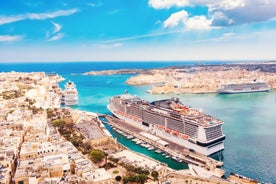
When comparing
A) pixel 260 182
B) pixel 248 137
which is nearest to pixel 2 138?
pixel 260 182

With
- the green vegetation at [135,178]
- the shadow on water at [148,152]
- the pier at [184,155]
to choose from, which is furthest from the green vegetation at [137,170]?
the pier at [184,155]

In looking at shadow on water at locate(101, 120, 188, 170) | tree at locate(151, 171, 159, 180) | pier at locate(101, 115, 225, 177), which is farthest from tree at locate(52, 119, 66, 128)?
tree at locate(151, 171, 159, 180)

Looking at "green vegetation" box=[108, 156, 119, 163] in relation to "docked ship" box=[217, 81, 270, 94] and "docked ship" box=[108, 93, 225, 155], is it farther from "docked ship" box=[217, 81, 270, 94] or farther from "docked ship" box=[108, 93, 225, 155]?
"docked ship" box=[217, 81, 270, 94]

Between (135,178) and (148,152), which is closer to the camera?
(135,178)

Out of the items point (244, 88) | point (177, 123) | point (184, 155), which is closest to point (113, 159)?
point (184, 155)

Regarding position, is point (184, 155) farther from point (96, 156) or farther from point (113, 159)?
point (96, 156)

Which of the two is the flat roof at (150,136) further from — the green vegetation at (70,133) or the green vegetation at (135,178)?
the green vegetation at (135,178)

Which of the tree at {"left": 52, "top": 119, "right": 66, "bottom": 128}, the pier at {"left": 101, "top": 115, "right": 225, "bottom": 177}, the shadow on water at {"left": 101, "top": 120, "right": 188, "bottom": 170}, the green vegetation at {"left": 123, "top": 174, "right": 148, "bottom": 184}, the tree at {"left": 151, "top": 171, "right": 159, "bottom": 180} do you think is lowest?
the shadow on water at {"left": 101, "top": 120, "right": 188, "bottom": 170}
